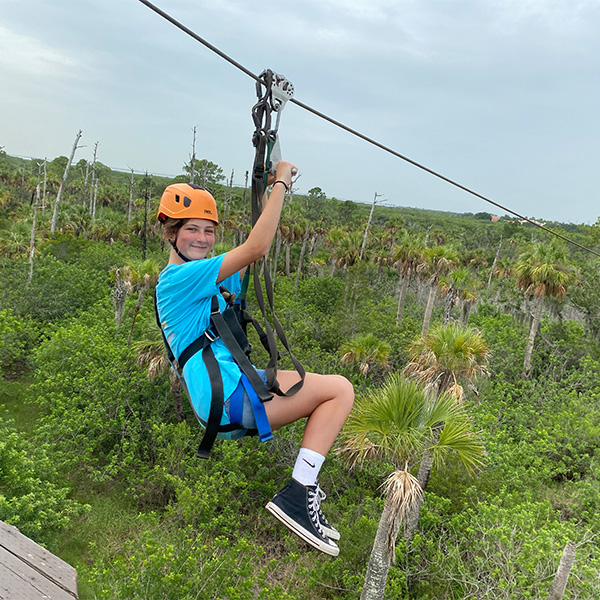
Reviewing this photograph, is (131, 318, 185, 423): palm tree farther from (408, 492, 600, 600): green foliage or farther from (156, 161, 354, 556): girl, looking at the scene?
(156, 161, 354, 556): girl

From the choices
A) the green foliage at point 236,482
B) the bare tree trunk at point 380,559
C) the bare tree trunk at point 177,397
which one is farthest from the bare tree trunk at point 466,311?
the bare tree trunk at point 380,559

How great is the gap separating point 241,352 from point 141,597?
6.51 metres

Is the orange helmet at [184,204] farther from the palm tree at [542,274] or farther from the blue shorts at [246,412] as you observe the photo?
the palm tree at [542,274]

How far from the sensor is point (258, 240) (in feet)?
7.76

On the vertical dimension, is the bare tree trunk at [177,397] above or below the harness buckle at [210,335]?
below

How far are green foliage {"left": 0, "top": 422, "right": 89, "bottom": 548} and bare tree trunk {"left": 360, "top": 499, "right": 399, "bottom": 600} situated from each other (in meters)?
5.67

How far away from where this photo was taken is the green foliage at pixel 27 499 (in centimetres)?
748

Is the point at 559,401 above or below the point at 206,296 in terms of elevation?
below

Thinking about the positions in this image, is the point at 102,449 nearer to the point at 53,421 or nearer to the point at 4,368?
the point at 53,421

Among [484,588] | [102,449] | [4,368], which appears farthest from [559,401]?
[4,368]

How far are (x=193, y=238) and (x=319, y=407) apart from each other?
1306mm

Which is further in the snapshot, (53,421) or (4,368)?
(4,368)

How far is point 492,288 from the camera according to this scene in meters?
50.2

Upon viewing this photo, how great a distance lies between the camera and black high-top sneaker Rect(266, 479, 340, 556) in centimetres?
253
